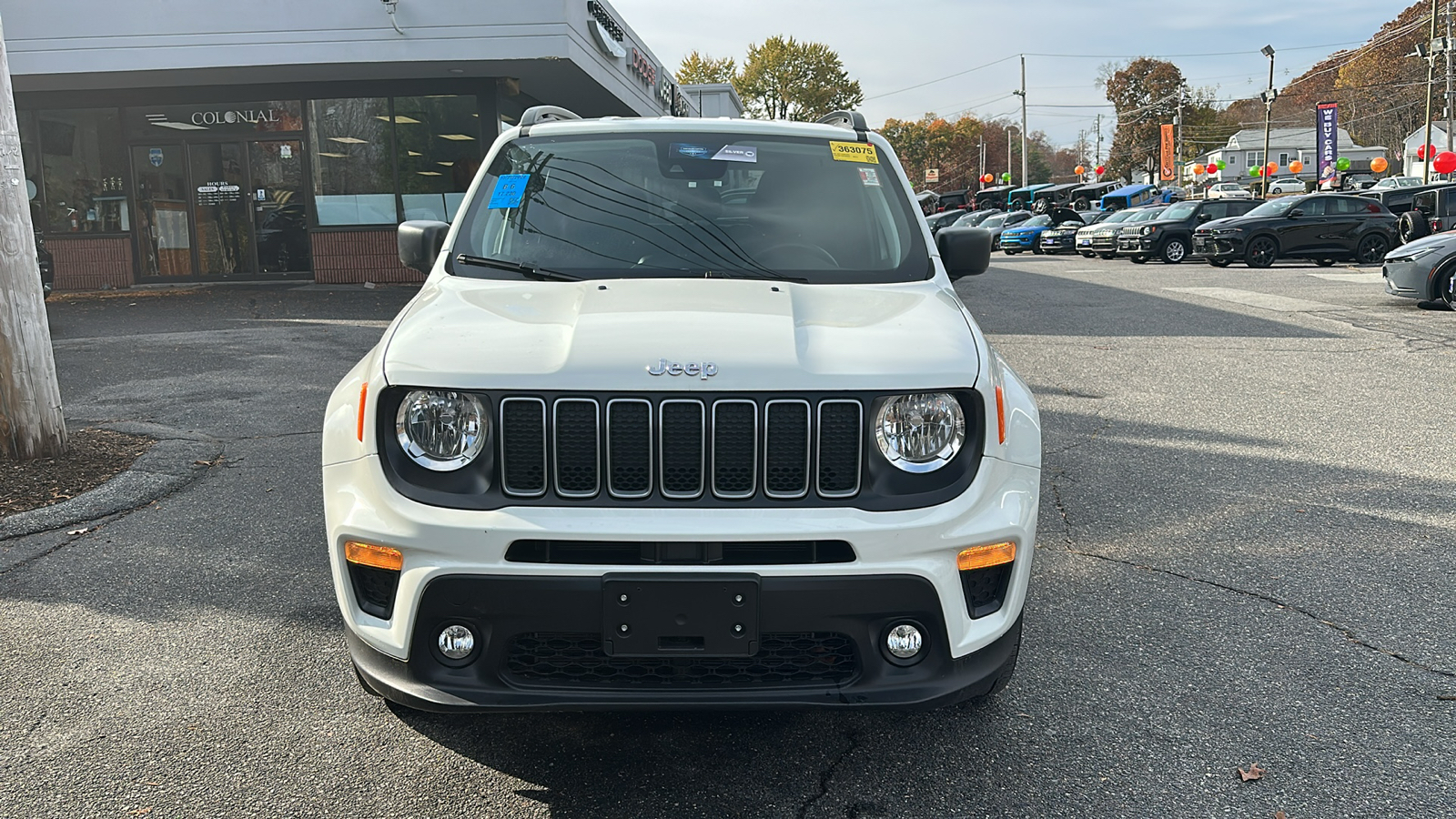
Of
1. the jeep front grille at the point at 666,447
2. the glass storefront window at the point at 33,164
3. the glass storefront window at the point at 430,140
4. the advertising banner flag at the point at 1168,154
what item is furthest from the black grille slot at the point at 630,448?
the advertising banner flag at the point at 1168,154

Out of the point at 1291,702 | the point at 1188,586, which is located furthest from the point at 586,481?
the point at 1188,586

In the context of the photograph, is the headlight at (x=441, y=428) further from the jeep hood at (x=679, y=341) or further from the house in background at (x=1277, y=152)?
the house in background at (x=1277, y=152)

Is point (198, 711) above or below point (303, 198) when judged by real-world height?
below

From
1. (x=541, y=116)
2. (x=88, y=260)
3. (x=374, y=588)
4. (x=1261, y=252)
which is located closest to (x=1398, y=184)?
(x=1261, y=252)

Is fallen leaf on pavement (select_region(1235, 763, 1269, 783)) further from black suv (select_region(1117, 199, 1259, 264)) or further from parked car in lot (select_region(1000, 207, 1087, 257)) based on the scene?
parked car in lot (select_region(1000, 207, 1087, 257))

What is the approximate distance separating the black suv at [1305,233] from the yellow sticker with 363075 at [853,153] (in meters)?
21.7

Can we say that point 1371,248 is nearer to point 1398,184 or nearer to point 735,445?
point 1398,184

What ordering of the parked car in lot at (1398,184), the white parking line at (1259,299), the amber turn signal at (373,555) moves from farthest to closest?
the parked car in lot at (1398,184) → the white parking line at (1259,299) → the amber turn signal at (373,555)

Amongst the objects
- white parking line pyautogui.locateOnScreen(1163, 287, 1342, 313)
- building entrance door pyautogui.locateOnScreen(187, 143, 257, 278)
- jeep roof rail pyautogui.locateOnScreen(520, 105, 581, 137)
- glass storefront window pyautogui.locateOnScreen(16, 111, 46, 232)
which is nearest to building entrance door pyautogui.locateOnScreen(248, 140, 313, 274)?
building entrance door pyautogui.locateOnScreen(187, 143, 257, 278)

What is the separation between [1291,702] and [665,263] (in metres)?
2.38

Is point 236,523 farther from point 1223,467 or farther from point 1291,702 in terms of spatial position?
point 1223,467

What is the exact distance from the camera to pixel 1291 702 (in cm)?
340

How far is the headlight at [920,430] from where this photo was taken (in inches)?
106

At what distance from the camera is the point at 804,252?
3.77 m
